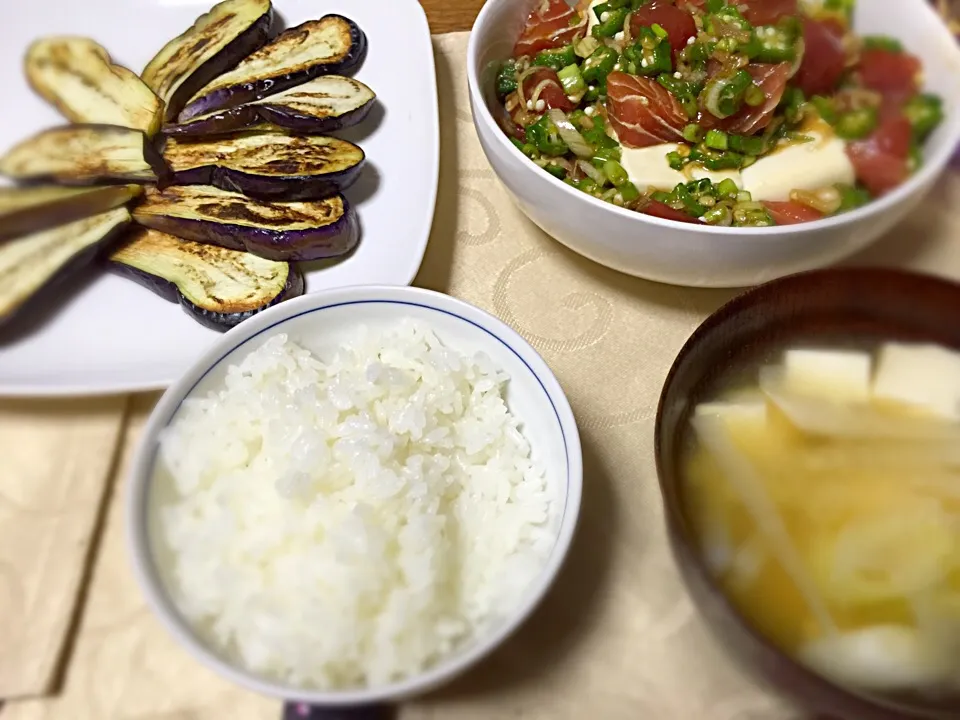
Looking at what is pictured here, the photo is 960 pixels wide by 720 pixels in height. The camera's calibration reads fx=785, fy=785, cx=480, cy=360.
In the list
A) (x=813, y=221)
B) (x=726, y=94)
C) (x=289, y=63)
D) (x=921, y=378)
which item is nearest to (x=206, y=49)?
(x=289, y=63)

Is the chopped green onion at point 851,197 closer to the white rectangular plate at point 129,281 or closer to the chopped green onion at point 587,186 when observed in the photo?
the chopped green onion at point 587,186

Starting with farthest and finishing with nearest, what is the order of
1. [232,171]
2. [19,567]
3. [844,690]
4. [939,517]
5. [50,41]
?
[50,41], [232,171], [19,567], [939,517], [844,690]

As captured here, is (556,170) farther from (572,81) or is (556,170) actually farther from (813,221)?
(813,221)

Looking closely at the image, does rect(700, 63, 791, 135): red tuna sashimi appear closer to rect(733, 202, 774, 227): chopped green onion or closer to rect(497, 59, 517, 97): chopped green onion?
rect(733, 202, 774, 227): chopped green onion

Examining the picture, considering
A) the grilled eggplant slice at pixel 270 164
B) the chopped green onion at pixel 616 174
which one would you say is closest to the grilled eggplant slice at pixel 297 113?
the grilled eggplant slice at pixel 270 164

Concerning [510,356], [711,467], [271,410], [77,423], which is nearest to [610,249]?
[510,356]

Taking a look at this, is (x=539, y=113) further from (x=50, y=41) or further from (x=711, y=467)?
(x=50, y=41)
